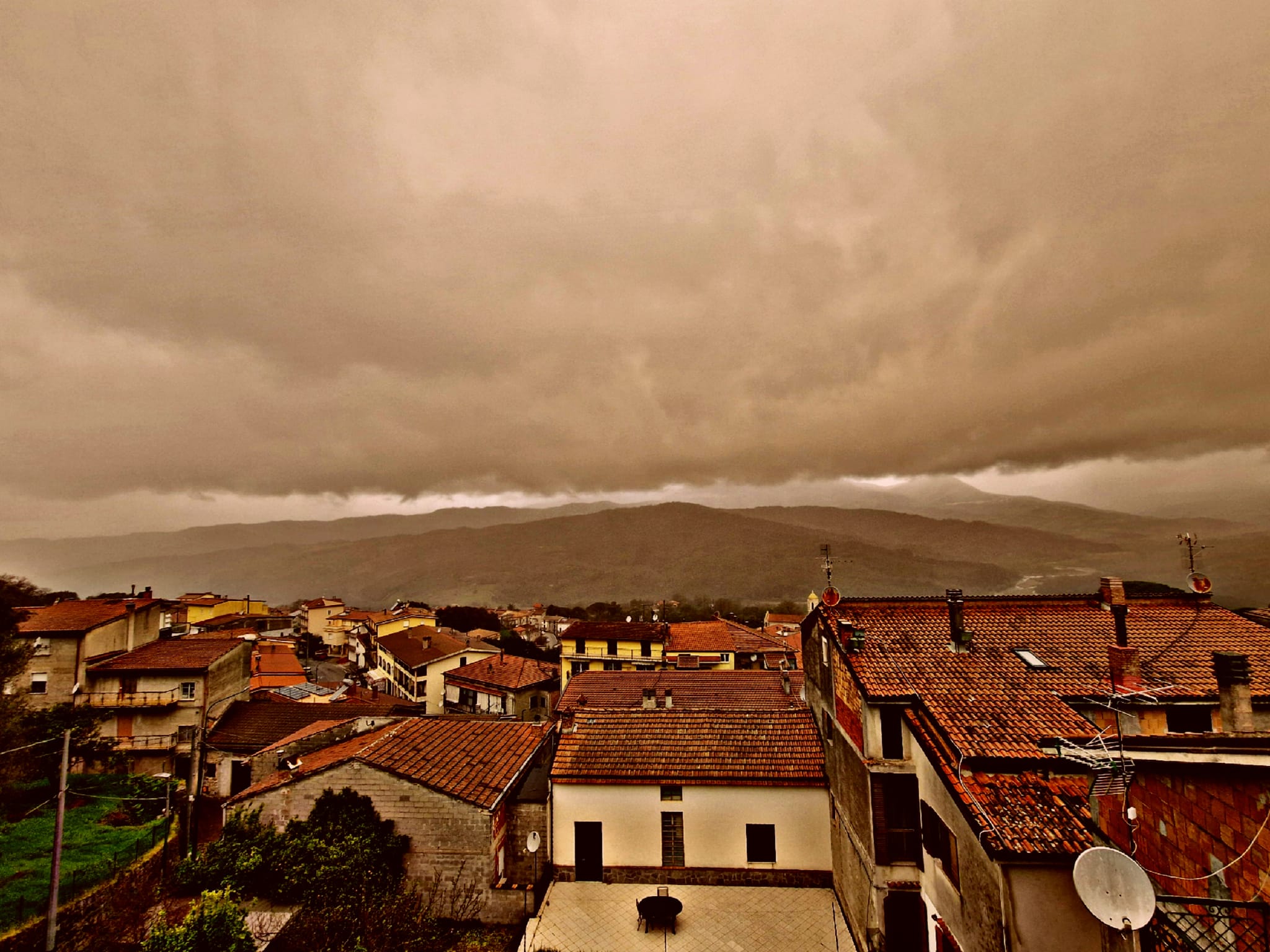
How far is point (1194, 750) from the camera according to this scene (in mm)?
7633

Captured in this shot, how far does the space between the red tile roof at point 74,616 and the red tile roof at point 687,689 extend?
3197 cm

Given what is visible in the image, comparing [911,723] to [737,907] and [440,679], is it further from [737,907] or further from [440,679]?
[440,679]

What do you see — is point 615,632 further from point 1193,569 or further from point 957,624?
point 1193,569

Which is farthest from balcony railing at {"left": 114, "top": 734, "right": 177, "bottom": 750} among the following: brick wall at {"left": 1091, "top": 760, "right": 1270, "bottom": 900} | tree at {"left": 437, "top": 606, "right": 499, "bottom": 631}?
tree at {"left": 437, "top": 606, "right": 499, "bottom": 631}

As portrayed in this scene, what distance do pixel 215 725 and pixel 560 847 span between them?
1041 inches

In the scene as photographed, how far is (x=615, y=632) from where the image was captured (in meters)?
56.3

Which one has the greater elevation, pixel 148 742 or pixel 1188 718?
pixel 1188 718

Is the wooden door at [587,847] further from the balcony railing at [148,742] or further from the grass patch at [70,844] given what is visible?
the balcony railing at [148,742]

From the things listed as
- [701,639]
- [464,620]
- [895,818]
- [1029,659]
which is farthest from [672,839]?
[464,620]

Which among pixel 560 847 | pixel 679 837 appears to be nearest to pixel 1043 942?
pixel 679 837

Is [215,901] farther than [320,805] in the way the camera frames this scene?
No

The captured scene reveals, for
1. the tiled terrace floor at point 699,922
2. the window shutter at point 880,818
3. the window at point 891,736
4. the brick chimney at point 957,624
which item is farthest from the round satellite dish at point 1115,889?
the tiled terrace floor at point 699,922

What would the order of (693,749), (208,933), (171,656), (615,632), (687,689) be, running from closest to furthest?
(208,933) → (693,749) → (687,689) → (171,656) → (615,632)

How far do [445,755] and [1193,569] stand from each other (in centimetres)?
2757
